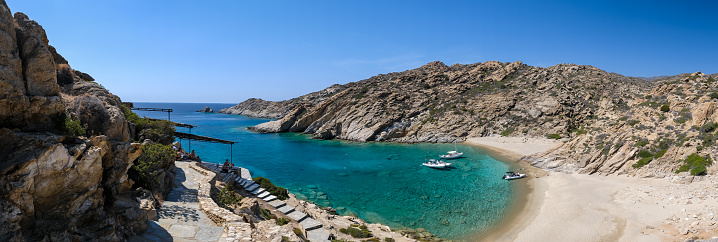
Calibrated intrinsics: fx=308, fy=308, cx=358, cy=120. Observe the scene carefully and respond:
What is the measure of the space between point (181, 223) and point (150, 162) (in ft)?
13.6

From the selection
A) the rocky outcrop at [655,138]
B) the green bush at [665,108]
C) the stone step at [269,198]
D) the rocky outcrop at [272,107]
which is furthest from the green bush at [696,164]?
the rocky outcrop at [272,107]

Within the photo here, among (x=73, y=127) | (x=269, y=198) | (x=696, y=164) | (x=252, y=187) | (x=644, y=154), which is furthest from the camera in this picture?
(x=644, y=154)

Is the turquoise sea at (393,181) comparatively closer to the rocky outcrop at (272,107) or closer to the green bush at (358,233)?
the green bush at (358,233)

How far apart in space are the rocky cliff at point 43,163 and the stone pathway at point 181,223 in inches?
27.1

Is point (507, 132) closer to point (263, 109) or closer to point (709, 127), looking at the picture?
point (709, 127)

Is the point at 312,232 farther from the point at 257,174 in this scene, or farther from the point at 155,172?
the point at 257,174

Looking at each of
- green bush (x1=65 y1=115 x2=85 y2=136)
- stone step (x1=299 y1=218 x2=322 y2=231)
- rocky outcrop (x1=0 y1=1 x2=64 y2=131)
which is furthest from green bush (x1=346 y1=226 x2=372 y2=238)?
rocky outcrop (x1=0 y1=1 x2=64 y2=131)

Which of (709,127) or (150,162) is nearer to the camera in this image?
(150,162)

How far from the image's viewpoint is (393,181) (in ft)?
114

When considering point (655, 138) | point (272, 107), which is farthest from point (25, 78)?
point (272, 107)

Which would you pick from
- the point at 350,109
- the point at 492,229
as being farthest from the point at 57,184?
the point at 350,109

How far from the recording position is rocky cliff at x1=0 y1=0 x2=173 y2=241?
6996 mm

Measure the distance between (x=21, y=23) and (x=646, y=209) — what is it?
33.5 m

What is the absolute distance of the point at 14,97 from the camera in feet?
24.4
